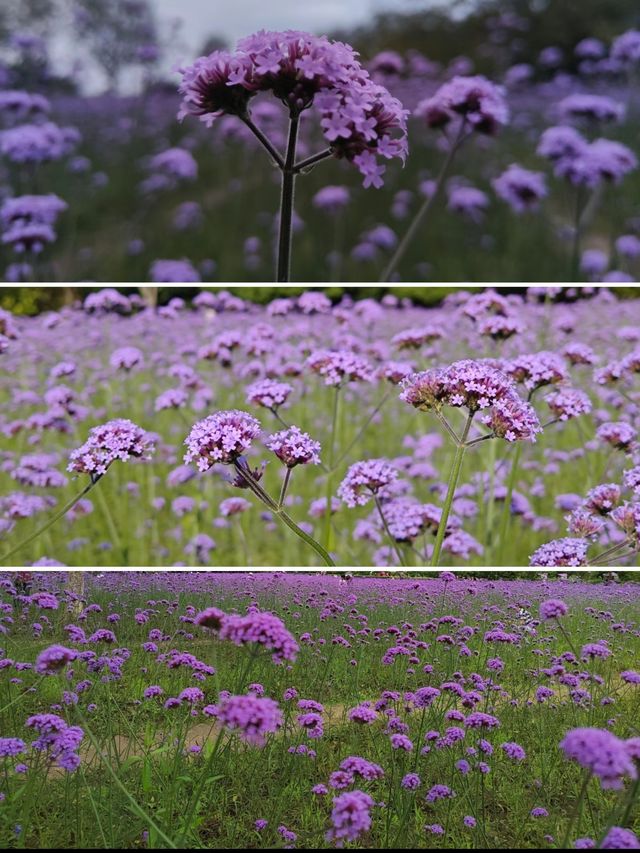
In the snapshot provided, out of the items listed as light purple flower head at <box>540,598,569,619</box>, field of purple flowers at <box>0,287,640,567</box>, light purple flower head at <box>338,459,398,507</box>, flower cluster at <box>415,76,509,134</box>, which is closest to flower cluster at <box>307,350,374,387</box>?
field of purple flowers at <box>0,287,640,567</box>

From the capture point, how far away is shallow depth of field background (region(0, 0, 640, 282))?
3195 mm

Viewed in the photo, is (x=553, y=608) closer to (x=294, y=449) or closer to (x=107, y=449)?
(x=294, y=449)

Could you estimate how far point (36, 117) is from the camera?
133 inches

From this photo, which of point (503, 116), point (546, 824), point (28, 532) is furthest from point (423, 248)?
point (546, 824)

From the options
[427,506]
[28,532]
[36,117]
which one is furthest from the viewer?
[36,117]

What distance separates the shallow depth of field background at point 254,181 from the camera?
320 centimetres

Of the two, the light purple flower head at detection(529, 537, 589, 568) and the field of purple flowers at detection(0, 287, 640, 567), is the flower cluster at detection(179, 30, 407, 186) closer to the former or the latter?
the field of purple flowers at detection(0, 287, 640, 567)

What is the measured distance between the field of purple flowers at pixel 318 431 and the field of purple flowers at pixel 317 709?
0.39 feet

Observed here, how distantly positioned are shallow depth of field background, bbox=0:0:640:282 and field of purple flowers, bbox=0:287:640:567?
71 centimetres

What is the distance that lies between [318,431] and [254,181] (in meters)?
2.08

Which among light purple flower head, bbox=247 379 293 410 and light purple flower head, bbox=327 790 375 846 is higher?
light purple flower head, bbox=247 379 293 410

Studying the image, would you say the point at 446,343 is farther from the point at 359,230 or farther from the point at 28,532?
the point at 359,230

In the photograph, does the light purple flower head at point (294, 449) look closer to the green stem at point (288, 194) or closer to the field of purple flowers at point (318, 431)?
the field of purple flowers at point (318, 431)

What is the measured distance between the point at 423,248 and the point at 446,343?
1.53m
